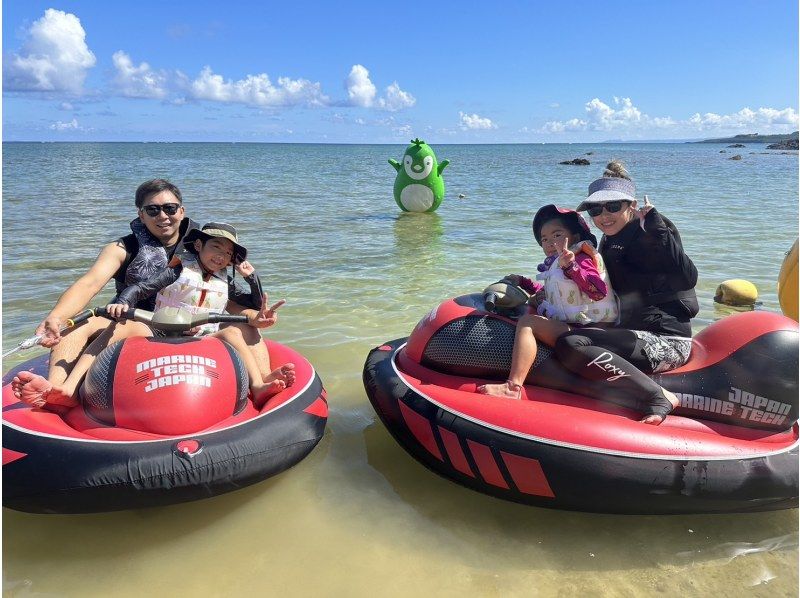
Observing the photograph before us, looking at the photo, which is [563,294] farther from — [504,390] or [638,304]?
[504,390]

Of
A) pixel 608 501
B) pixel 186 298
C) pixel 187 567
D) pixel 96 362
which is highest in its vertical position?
pixel 186 298

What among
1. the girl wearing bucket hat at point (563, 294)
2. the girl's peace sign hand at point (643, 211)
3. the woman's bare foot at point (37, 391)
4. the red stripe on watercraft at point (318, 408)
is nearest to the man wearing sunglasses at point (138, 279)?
the woman's bare foot at point (37, 391)

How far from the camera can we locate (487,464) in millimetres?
3014

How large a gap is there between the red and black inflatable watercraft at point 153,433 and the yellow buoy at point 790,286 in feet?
10.7

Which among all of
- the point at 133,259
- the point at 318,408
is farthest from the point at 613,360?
the point at 133,259

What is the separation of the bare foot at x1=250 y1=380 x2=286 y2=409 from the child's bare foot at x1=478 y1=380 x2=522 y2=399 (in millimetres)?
1120

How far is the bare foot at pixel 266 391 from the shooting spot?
3.49 meters

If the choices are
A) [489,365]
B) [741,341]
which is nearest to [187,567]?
[489,365]

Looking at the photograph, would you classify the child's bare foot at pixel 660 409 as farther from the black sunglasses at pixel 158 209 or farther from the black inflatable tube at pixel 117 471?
the black sunglasses at pixel 158 209

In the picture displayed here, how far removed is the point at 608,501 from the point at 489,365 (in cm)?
93

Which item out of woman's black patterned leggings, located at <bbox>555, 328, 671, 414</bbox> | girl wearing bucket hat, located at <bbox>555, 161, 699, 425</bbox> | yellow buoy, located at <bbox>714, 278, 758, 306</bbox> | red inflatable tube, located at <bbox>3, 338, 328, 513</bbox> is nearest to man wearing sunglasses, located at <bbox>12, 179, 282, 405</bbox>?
red inflatable tube, located at <bbox>3, 338, 328, 513</bbox>

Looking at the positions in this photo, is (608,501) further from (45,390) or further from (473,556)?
(45,390)

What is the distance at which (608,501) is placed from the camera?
113 inches

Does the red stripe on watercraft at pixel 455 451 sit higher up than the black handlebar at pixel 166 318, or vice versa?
the black handlebar at pixel 166 318
